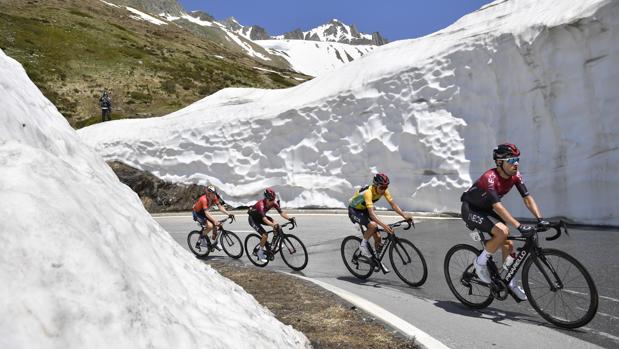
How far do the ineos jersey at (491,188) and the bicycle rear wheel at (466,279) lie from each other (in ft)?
2.08

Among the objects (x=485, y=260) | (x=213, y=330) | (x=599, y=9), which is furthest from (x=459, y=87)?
(x=213, y=330)

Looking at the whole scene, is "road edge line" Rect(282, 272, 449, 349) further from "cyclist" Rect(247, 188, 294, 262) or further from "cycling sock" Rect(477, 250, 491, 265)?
"cyclist" Rect(247, 188, 294, 262)

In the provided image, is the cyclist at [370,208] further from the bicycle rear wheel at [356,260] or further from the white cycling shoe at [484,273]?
the white cycling shoe at [484,273]

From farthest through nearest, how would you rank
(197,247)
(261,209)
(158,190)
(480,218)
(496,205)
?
(158,190) → (197,247) → (261,209) → (480,218) → (496,205)

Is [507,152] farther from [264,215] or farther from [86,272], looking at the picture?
[264,215]

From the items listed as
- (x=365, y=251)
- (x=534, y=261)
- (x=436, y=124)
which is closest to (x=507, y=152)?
(x=534, y=261)

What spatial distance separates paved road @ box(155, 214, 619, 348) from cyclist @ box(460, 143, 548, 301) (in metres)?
0.52

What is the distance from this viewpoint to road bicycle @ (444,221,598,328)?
483cm

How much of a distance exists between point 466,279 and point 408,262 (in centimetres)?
146

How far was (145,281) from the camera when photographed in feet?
9.47

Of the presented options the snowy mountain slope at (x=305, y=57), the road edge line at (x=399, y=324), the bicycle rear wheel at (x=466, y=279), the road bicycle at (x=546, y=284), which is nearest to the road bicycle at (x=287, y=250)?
the road edge line at (x=399, y=324)

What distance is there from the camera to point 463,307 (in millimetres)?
6094

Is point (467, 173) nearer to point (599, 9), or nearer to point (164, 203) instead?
point (599, 9)

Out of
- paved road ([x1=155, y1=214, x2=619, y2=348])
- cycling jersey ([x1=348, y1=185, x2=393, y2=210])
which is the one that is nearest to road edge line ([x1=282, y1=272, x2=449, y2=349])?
paved road ([x1=155, y1=214, x2=619, y2=348])
